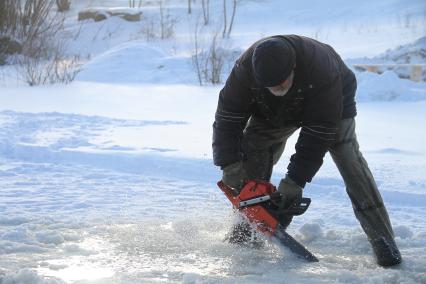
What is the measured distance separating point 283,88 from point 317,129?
0.94 feet

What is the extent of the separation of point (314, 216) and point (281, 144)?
0.87 metres

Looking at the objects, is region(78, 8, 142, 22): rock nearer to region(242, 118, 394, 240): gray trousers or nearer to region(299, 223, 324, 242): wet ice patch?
region(299, 223, 324, 242): wet ice patch

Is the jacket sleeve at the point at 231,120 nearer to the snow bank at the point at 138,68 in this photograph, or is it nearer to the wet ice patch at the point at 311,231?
the wet ice patch at the point at 311,231

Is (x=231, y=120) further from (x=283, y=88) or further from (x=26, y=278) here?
(x=26, y=278)

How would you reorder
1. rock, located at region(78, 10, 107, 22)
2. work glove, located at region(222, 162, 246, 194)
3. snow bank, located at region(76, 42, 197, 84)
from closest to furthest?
work glove, located at region(222, 162, 246, 194) < snow bank, located at region(76, 42, 197, 84) < rock, located at region(78, 10, 107, 22)

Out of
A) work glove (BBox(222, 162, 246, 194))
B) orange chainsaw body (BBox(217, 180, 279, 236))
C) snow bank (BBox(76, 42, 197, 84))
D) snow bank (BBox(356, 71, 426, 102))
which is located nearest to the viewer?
orange chainsaw body (BBox(217, 180, 279, 236))

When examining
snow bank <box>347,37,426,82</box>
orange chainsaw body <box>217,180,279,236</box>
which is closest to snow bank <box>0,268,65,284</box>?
orange chainsaw body <box>217,180,279,236</box>

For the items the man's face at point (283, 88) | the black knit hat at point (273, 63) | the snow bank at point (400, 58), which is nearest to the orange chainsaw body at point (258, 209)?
the man's face at point (283, 88)

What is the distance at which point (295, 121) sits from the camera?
3566 mm

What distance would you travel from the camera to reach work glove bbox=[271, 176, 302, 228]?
3482 millimetres

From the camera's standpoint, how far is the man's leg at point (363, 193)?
11.9ft

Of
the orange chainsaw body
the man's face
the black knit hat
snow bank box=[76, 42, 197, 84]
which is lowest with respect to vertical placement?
snow bank box=[76, 42, 197, 84]

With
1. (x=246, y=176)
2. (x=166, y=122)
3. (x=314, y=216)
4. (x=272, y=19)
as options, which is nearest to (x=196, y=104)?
(x=166, y=122)

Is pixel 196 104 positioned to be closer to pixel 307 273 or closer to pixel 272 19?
pixel 307 273
